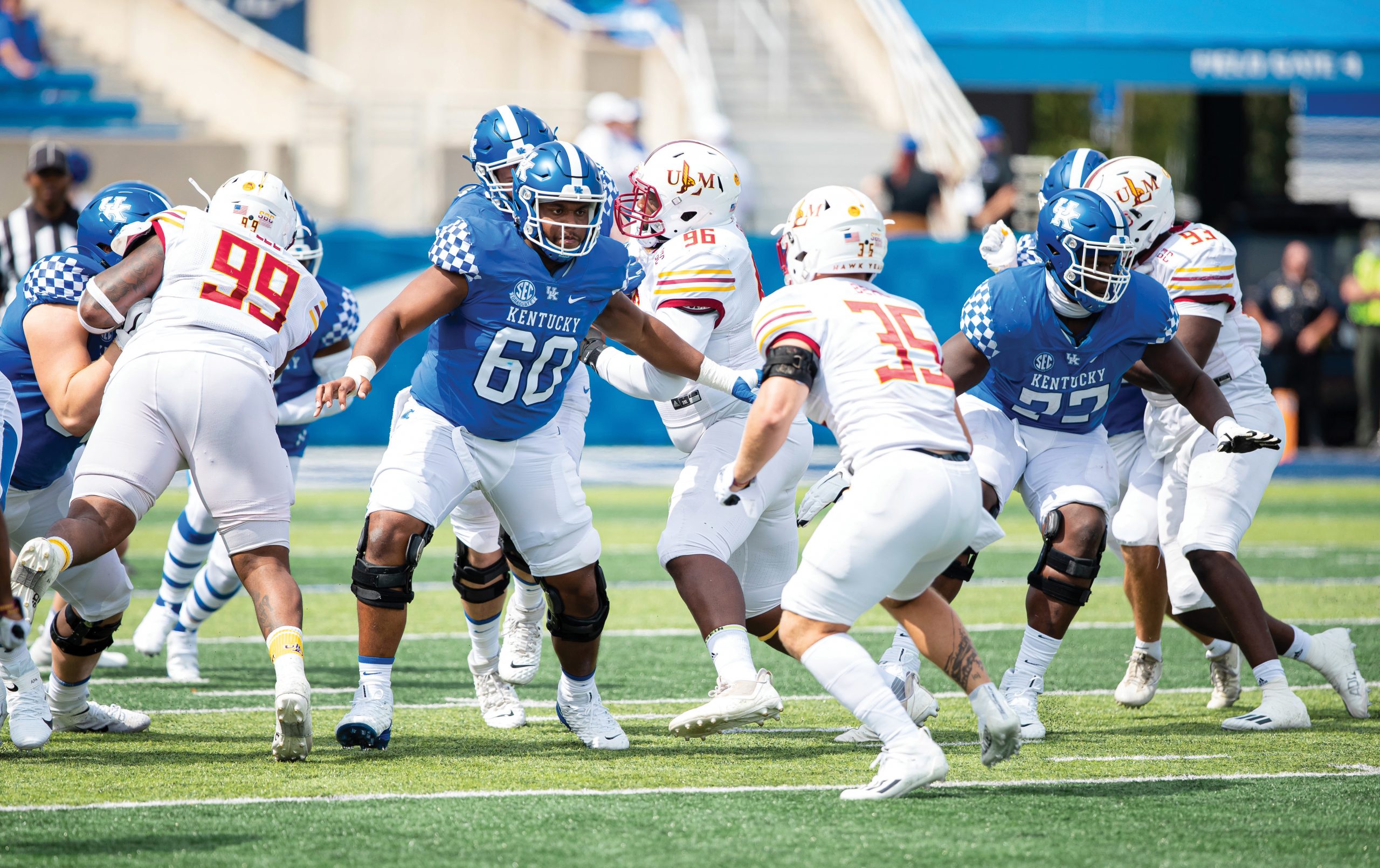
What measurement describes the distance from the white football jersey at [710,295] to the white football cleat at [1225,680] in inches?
83.3

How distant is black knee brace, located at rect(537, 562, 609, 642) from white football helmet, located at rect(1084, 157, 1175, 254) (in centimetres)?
229

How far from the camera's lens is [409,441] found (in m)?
4.61

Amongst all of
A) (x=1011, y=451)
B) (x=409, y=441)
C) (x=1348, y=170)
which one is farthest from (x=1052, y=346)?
(x=1348, y=170)

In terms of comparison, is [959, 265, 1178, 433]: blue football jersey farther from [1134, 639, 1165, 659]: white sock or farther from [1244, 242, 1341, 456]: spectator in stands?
Result: [1244, 242, 1341, 456]: spectator in stands

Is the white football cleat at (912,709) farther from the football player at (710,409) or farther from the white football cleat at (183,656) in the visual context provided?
the white football cleat at (183,656)

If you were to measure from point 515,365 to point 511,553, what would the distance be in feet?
2.95

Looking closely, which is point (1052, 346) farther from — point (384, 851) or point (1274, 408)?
point (384, 851)

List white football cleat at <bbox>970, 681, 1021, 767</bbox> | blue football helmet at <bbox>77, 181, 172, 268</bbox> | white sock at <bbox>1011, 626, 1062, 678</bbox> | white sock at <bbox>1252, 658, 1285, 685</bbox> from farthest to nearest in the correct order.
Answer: white sock at <bbox>1252, 658, 1285, 685</bbox>
white sock at <bbox>1011, 626, 1062, 678</bbox>
blue football helmet at <bbox>77, 181, 172, 268</bbox>
white football cleat at <bbox>970, 681, 1021, 767</bbox>

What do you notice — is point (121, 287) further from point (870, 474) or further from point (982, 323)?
point (982, 323)

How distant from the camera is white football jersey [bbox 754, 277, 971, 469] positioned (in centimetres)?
414

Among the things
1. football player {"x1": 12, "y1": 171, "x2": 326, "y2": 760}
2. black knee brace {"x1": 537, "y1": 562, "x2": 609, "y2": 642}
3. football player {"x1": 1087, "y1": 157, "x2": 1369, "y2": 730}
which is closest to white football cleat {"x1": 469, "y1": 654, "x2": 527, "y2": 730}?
black knee brace {"x1": 537, "y1": 562, "x2": 609, "y2": 642}

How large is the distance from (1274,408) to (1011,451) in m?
1.17

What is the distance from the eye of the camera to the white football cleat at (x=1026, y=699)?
16.5 ft

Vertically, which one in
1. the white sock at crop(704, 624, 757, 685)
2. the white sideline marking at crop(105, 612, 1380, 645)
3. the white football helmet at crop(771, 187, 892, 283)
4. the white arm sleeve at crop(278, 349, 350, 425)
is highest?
the white football helmet at crop(771, 187, 892, 283)
